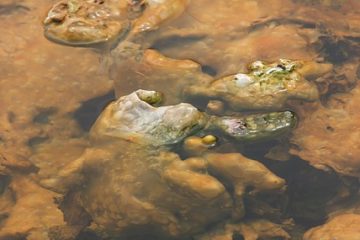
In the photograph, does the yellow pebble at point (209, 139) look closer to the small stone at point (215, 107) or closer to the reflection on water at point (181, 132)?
the reflection on water at point (181, 132)

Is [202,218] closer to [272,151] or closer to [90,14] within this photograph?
[272,151]

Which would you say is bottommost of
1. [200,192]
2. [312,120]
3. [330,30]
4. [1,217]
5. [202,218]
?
[1,217]

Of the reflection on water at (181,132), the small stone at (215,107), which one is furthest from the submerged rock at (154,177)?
the small stone at (215,107)

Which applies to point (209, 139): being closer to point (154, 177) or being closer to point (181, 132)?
point (181, 132)

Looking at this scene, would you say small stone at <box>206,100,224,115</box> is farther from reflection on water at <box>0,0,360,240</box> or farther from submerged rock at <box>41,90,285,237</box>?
submerged rock at <box>41,90,285,237</box>

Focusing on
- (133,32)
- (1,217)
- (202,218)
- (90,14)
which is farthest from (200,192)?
(90,14)

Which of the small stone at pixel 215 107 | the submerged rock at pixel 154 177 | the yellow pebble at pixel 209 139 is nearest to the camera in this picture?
the submerged rock at pixel 154 177

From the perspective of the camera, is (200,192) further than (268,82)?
No

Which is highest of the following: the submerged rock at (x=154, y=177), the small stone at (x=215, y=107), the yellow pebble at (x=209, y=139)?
the small stone at (x=215, y=107)
